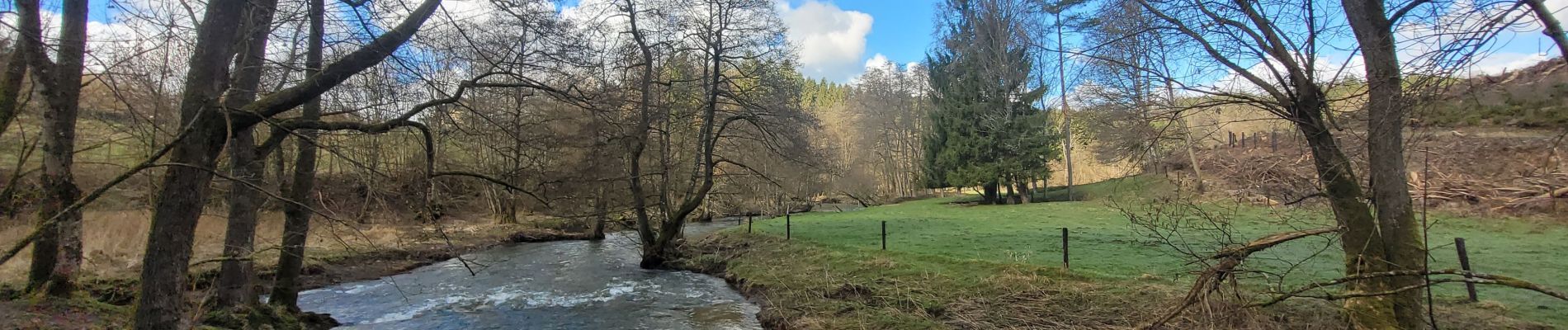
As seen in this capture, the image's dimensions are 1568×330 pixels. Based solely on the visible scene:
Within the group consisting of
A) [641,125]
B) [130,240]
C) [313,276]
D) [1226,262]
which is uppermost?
[641,125]

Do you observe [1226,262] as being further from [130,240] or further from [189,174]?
[130,240]

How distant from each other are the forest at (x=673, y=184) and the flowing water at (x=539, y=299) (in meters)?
0.10

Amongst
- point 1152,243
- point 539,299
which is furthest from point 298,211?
point 1152,243

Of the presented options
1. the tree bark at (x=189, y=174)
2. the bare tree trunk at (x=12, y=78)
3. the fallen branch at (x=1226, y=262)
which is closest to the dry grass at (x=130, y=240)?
the bare tree trunk at (x=12, y=78)

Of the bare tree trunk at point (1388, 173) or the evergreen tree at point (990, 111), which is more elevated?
the evergreen tree at point (990, 111)

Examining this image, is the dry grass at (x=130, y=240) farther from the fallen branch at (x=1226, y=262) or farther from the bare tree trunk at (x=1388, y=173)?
the bare tree trunk at (x=1388, y=173)

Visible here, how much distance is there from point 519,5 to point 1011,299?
21.2ft

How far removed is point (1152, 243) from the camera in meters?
6.30

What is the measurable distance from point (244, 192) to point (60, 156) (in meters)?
1.49

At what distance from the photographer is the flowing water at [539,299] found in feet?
29.1

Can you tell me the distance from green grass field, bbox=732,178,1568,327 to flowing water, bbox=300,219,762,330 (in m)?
3.80

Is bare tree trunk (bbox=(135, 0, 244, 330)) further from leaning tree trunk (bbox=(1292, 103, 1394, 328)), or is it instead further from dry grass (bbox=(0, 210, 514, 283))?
leaning tree trunk (bbox=(1292, 103, 1394, 328))

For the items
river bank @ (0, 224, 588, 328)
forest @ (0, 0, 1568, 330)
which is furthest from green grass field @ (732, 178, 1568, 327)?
river bank @ (0, 224, 588, 328)

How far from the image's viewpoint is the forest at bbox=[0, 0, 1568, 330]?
4.04m
